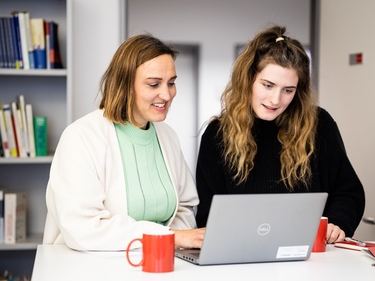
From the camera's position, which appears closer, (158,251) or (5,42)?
(158,251)

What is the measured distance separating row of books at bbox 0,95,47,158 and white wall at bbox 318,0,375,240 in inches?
67.7

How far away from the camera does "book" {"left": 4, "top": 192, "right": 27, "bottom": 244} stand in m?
3.22

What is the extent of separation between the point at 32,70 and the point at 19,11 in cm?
45

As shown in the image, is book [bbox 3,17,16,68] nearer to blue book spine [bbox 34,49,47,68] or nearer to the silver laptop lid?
blue book spine [bbox 34,49,47,68]

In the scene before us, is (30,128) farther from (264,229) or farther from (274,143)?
(264,229)

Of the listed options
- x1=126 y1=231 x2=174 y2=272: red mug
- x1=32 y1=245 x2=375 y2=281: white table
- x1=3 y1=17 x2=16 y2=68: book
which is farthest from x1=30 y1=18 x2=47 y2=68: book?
x1=126 y1=231 x2=174 y2=272: red mug

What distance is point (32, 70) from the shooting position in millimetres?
3219

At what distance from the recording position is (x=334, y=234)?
2.01 m

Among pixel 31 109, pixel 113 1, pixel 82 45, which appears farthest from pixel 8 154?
pixel 113 1

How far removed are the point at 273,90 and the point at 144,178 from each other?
0.54 m

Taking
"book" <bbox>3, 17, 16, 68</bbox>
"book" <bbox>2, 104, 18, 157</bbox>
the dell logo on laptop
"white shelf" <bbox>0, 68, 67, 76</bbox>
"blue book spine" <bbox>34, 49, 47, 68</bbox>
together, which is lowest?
the dell logo on laptop

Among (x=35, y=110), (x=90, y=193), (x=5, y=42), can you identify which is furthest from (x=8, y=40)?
(x=90, y=193)

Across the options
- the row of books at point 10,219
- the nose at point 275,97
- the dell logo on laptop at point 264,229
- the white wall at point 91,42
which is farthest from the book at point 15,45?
the dell logo on laptop at point 264,229

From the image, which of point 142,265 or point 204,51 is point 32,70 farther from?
point 204,51
